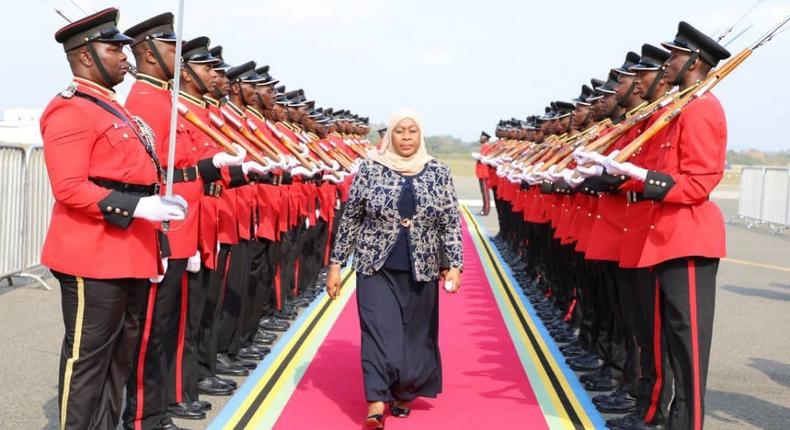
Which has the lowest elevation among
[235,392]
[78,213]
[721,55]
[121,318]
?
[235,392]

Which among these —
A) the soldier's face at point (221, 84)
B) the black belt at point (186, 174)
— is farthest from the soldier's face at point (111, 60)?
the soldier's face at point (221, 84)

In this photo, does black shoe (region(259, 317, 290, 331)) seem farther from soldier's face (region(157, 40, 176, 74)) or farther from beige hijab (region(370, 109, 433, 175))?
soldier's face (region(157, 40, 176, 74))

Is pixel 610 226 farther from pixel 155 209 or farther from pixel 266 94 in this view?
pixel 266 94

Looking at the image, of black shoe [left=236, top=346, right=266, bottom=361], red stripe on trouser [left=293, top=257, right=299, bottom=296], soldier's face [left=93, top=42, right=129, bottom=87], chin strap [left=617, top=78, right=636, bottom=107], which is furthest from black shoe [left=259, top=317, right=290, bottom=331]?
soldier's face [left=93, top=42, right=129, bottom=87]

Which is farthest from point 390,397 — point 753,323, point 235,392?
point 753,323

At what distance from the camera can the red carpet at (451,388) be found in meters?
7.08

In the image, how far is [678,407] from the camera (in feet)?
20.3

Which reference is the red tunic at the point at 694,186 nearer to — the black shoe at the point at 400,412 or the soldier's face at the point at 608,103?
the black shoe at the point at 400,412

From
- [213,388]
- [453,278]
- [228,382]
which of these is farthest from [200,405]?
[453,278]

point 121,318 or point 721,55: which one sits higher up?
point 721,55

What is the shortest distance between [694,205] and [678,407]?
1127 mm

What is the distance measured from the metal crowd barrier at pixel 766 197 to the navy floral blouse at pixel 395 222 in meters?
19.6

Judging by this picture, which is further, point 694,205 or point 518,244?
point 518,244

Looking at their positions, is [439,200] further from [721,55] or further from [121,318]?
[121,318]
